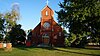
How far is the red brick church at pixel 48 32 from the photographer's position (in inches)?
2584

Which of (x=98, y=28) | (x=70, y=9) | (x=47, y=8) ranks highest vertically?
(x=47, y=8)

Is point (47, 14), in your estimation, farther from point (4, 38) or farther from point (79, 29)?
point (79, 29)

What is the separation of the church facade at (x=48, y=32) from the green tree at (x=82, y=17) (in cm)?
2481

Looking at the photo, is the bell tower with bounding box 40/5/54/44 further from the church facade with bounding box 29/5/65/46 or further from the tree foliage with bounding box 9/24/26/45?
the tree foliage with bounding box 9/24/26/45

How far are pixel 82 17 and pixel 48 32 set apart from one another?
31803 mm

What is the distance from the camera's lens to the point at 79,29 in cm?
3834

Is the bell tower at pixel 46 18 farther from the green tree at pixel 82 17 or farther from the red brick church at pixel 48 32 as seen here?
the green tree at pixel 82 17

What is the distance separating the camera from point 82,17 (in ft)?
115

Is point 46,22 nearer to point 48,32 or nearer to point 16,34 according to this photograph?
point 48,32

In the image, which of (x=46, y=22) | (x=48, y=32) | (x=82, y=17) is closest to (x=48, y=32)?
(x=48, y=32)

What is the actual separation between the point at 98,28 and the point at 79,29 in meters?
3.45

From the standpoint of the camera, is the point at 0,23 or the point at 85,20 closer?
the point at 85,20

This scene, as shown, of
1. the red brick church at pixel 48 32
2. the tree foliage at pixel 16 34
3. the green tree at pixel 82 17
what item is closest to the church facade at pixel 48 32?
the red brick church at pixel 48 32

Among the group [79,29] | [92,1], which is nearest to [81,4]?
[92,1]
